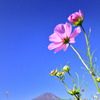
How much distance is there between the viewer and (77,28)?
0.87 metres

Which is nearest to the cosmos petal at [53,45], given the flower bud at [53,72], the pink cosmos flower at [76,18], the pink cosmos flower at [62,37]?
the pink cosmos flower at [62,37]

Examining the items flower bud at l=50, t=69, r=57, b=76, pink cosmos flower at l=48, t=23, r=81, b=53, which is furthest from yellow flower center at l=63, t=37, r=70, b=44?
flower bud at l=50, t=69, r=57, b=76

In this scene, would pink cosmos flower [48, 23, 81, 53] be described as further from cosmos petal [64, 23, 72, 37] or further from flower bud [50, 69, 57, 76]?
flower bud [50, 69, 57, 76]

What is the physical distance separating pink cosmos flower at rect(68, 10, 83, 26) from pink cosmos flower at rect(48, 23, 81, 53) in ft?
0.10

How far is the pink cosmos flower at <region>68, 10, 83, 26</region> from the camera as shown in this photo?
84 cm

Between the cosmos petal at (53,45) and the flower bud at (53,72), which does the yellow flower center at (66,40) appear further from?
the flower bud at (53,72)

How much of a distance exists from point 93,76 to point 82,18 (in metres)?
0.22

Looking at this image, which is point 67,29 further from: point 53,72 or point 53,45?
point 53,72

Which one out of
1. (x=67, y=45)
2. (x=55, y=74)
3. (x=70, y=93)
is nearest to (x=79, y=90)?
(x=70, y=93)

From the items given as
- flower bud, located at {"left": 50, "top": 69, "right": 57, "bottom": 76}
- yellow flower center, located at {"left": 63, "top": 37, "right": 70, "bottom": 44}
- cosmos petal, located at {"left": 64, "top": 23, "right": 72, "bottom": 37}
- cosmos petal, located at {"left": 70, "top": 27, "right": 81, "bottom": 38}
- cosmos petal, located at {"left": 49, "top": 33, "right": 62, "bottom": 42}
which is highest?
flower bud, located at {"left": 50, "top": 69, "right": 57, "bottom": 76}

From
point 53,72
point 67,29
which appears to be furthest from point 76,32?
point 53,72

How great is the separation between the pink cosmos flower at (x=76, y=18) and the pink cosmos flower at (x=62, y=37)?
30 mm

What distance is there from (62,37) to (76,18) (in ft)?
0.34

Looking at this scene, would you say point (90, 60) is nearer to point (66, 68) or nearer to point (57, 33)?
point (57, 33)
